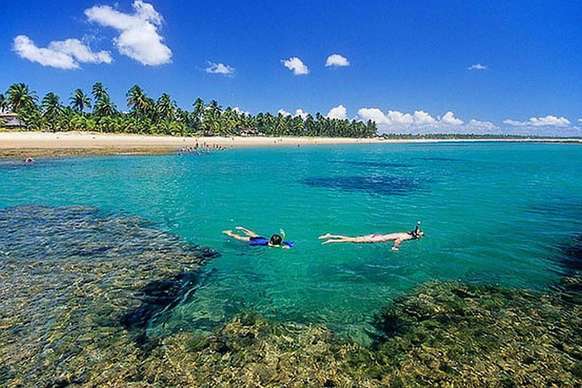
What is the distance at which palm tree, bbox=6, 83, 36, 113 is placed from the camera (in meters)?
92.7

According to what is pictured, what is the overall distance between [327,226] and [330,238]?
104 inches

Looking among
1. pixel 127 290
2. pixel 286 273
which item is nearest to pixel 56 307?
pixel 127 290

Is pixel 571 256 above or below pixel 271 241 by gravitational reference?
below

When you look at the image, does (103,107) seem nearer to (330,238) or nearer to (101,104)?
(101,104)

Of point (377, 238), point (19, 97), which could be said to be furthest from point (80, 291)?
point (19, 97)

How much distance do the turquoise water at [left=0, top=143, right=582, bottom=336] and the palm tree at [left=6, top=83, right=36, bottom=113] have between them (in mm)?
63829

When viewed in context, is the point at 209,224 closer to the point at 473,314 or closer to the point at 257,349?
the point at 257,349

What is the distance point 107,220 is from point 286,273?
12317 mm

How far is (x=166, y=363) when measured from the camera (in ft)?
26.0

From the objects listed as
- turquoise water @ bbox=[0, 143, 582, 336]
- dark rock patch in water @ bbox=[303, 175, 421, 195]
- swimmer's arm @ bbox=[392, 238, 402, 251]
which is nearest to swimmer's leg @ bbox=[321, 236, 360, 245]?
turquoise water @ bbox=[0, 143, 582, 336]

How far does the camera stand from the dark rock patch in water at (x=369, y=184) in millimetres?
35562

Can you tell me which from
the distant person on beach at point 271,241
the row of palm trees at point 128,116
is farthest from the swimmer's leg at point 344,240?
the row of palm trees at point 128,116

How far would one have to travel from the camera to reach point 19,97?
93188 millimetres

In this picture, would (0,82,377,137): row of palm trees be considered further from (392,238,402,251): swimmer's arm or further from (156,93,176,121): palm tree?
(392,238,402,251): swimmer's arm
